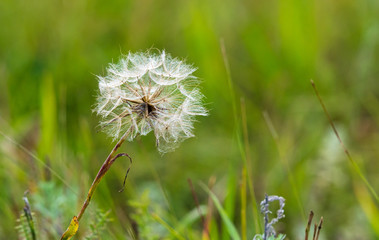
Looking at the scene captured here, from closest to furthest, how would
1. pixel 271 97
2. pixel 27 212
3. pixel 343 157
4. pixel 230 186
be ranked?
1. pixel 27 212
2. pixel 230 186
3. pixel 343 157
4. pixel 271 97

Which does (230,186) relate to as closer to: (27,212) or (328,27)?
(27,212)

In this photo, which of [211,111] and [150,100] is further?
[211,111]

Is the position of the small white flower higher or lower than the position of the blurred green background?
lower

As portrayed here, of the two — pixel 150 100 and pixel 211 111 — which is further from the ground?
pixel 211 111

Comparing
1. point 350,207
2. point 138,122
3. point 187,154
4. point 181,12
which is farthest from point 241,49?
point 138,122
